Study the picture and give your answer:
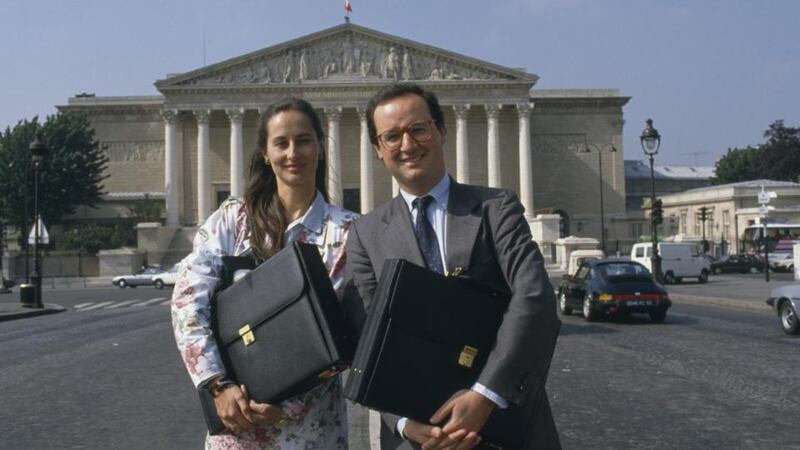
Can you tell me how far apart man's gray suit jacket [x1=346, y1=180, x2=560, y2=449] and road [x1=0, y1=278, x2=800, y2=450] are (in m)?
3.57

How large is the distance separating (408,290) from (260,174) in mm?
1144

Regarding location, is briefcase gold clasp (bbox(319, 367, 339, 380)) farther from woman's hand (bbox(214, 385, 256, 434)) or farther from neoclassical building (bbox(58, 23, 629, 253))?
neoclassical building (bbox(58, 23, 629, 253))

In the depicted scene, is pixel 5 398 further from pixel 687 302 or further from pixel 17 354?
pixel 687 302

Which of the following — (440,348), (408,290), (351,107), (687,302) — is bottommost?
(687,302)

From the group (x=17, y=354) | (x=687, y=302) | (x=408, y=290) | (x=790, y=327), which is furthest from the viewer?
(x=687, y=302)

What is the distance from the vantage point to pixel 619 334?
1450 cm

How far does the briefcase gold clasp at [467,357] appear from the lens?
258 centimetres

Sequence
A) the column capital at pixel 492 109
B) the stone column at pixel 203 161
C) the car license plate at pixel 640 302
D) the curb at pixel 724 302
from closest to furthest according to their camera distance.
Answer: the car license plate at pixel 640 302, the curb at pixel 724 302, the stone column at pixel 203 161, the column capital at pixel 492 109

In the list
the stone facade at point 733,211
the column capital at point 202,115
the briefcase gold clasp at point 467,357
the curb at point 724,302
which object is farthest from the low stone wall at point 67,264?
the briefcase gold clasp at point 467,357

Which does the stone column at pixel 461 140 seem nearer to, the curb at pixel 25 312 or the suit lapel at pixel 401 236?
the curb at pixel 25 312

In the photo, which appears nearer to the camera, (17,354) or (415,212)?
(415,212)

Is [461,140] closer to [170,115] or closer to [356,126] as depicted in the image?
[356,126]

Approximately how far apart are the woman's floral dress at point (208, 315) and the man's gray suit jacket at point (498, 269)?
0.74 ft

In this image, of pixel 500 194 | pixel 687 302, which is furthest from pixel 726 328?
pixel 500 194
